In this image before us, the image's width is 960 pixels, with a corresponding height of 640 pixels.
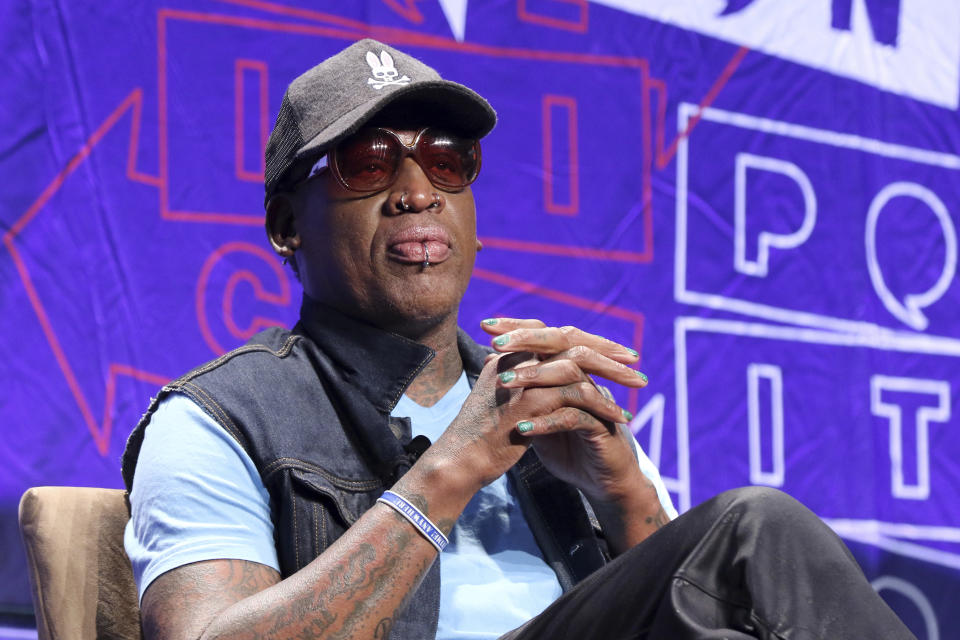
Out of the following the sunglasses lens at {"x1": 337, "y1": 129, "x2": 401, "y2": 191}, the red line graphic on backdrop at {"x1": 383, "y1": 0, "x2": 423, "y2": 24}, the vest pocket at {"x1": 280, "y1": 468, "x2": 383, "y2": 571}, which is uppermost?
the red line graphic on backdrop at {"x1": 383, "y1": 0, "x2": 423, "y2": 24}

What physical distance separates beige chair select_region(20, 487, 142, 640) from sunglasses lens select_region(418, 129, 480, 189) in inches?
26.7

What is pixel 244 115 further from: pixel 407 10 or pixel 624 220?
pixel 624 220

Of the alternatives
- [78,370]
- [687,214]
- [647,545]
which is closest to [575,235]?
[687,214]

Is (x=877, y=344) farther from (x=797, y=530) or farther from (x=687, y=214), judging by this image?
(x=797, y=530)

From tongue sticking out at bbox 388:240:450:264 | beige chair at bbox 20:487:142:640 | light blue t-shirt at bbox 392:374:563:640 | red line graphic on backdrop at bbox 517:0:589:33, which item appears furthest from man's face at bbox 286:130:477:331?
red line graphic on backdrop at bbox 517:0:589:33

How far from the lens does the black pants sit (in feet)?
3.25

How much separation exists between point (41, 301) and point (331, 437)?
36.4 inches

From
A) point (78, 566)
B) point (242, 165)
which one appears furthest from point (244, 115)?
point (78, 566)

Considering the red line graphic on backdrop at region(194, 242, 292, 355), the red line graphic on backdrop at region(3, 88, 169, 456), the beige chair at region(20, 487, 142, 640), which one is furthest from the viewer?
the red line graphic on backdrop at region(194, 242, 292, 355)

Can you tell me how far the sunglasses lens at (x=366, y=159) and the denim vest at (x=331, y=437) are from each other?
207 mm

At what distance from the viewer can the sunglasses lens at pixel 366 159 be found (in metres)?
1.60

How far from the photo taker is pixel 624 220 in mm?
2695

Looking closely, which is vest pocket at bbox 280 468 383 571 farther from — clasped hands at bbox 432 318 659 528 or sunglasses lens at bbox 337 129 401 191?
sunglasses lens at bbox 337 129 401 191

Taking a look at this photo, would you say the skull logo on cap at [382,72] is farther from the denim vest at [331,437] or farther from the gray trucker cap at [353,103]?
the denim vest at [331,437]
